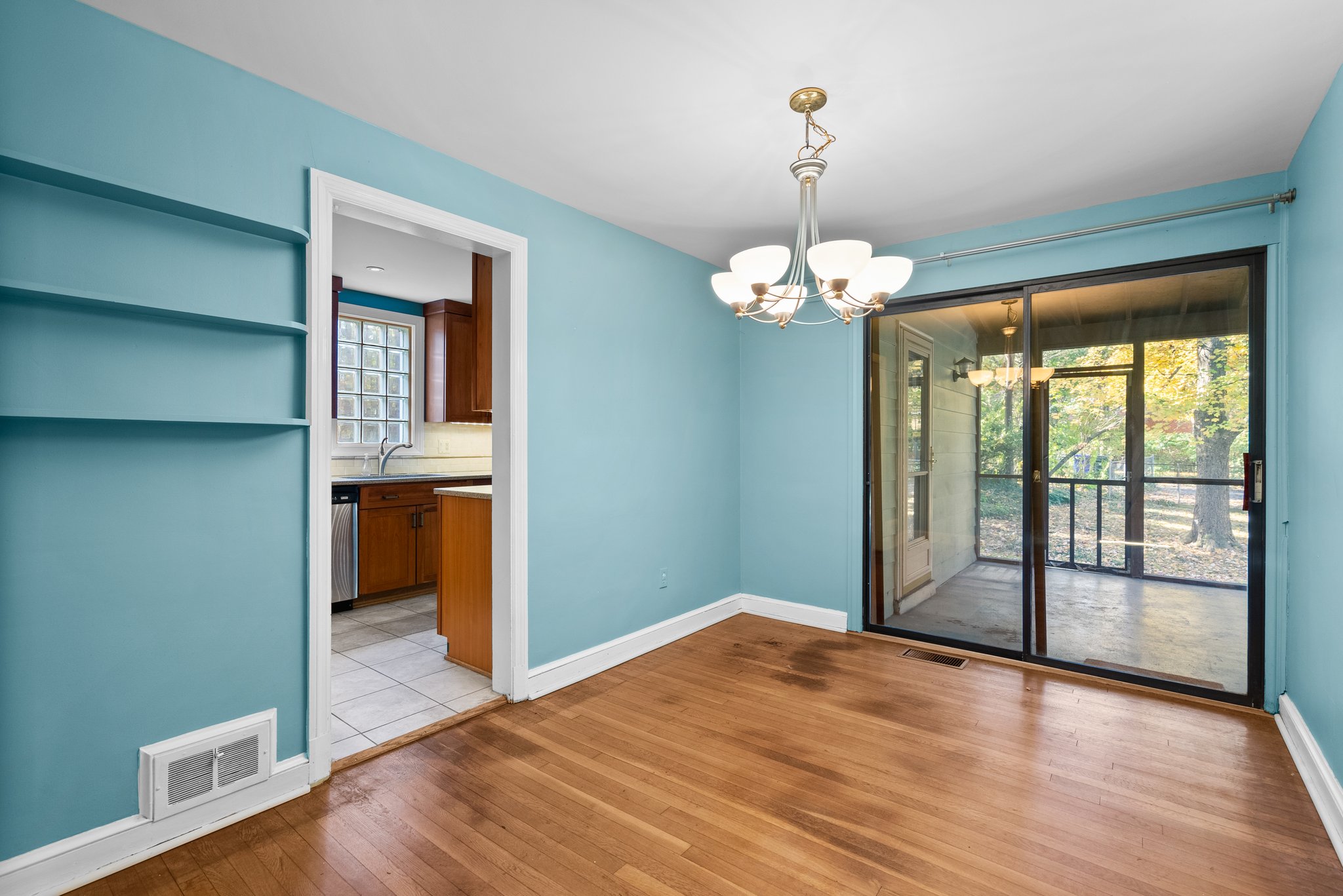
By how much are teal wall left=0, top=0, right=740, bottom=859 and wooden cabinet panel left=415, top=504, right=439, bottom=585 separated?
9.33 ft

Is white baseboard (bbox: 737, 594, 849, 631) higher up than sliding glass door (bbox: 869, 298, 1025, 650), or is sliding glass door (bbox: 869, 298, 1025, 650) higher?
sliding glass door (bbox: 869, 298, 1025, 650)

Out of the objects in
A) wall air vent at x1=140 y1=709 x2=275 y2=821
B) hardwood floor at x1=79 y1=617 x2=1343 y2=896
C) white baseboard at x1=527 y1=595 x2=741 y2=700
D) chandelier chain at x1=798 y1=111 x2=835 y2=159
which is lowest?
hardwood floor at x1=79 y1=617 x2=1343 y2=896

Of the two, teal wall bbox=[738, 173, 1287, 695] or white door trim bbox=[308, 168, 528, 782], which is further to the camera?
teal wall bbox=[738, 173, 1287, 695]

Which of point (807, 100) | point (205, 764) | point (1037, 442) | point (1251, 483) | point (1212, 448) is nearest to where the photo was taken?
point (205, 764)

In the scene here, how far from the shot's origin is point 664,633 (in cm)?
392

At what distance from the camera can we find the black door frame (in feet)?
9.61

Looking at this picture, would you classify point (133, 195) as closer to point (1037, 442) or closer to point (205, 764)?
point (205, 764)

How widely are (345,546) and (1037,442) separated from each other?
4764 millimetres

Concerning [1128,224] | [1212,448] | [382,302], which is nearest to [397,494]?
[382,302]

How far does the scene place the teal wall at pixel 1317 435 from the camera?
2.10 metres

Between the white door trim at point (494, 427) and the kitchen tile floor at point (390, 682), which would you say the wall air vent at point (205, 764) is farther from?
the kitchen tile floor at point (390, 682)

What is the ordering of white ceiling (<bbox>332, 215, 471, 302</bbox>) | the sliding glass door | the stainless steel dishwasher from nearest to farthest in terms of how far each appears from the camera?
the sliding glass door, white ceiling (<bbox>332, 215, 471, 302</bbox>), the stainless steel dishwasher

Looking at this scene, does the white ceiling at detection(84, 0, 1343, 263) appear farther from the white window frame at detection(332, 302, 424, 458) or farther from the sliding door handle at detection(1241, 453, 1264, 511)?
the white window frame at detection(332, 302, 424, 458)

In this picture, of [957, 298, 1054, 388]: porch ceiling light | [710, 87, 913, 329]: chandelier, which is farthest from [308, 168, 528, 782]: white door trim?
[957, 298, 1054, 388]: porch ceiling light
